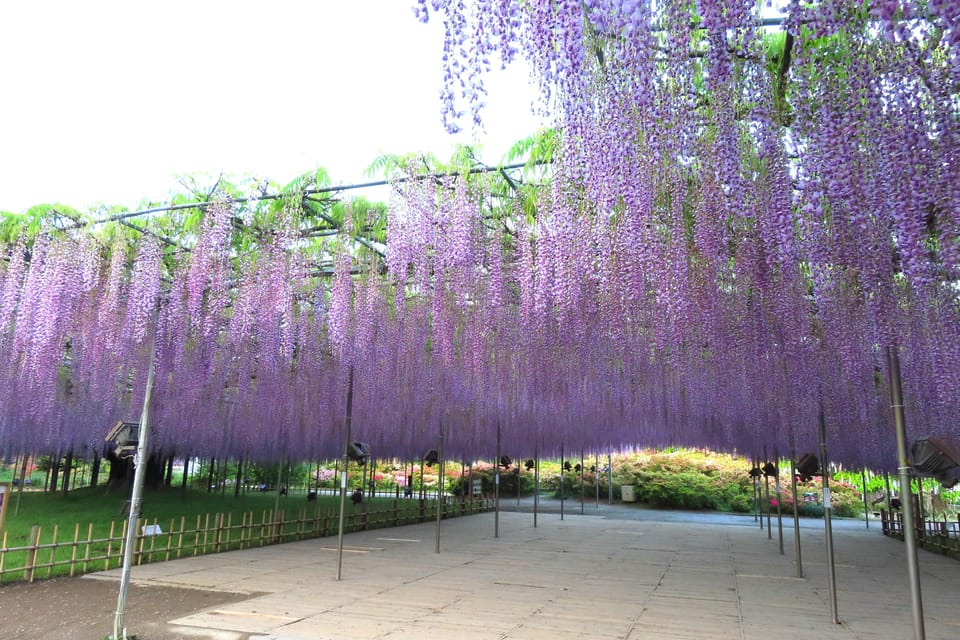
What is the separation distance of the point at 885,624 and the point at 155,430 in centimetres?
1326

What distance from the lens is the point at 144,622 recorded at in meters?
5.09

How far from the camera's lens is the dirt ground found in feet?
15.5

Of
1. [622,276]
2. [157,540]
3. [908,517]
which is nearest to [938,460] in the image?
[908,517]

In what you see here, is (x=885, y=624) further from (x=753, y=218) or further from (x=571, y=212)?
(x=571, y=212)

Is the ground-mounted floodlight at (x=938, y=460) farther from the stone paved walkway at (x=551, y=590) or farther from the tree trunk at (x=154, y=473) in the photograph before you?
the tree trunk at (x=154, y=473)

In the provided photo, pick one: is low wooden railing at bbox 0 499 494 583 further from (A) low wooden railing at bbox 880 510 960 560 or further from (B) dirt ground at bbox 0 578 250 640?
(A) low wooden railing at bbox 880 510 960 560

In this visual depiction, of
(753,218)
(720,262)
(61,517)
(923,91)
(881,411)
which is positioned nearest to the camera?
(923,91)

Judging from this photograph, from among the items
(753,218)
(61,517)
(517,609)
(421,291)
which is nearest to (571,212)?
(753,218)

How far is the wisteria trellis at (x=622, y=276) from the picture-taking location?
9.62ft

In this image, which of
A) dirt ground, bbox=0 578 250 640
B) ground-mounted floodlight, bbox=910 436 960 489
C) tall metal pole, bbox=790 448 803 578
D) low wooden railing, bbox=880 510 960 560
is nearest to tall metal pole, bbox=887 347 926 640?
ground-mounted floodlight, bbox=910 436 960 489

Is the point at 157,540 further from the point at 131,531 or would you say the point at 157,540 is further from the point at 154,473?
the point at 154,473

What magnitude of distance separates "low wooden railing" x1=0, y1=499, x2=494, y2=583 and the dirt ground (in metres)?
0.34

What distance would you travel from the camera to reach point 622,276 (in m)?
5.70

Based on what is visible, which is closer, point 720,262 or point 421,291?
point 720,262
